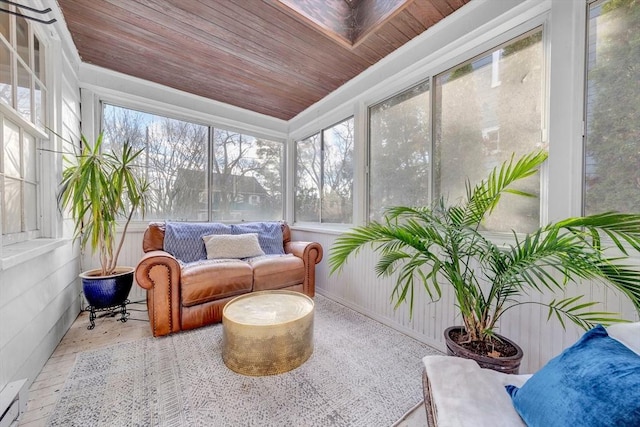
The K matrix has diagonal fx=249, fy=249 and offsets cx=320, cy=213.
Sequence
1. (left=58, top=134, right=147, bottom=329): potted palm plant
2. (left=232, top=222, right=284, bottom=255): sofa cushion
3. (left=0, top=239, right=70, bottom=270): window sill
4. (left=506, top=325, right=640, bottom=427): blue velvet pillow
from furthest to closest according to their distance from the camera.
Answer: (left=232, top=222, right=284, bottom=255): sofa cushion
(left=58, top=134, right=147, bottom=329): potted palm plant
(left=0, top=239, right=70, bottom=270): window sill
(left=506, top=325, right=640, bottom=427): blue velvet pillow

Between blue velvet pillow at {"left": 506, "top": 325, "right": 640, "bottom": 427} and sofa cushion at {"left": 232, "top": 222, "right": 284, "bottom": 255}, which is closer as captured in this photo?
blue velvet pillow at {"left": 506, "top": 325, "right": 640, "bottom": 427}

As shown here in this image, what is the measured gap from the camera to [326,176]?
3.36 metres

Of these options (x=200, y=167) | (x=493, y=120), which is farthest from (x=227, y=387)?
(x=200, y=167)

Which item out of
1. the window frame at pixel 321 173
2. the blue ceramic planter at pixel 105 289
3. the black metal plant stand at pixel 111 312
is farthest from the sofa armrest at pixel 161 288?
the window frame at pixel 321 173

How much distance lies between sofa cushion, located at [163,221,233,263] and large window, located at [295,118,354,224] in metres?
1.43

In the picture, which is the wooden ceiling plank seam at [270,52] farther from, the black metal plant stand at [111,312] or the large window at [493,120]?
the black metal plant stand at [111,312]

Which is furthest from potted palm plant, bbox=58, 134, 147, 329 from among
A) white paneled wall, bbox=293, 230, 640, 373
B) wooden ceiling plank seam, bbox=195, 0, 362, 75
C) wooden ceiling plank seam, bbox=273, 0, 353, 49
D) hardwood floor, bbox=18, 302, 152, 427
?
white paneled wall, bbox=293, 230, 640, 373

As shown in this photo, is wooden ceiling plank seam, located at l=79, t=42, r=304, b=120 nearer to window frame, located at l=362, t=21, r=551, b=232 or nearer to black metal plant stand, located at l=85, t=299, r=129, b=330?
window frame, located at l=362, t=21, r=551, b=232

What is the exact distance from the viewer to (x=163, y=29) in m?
2.03

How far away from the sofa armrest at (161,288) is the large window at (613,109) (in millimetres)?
2793

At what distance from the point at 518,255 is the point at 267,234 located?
2608mm

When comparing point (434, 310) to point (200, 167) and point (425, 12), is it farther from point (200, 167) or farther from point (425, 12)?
point (200, 167)

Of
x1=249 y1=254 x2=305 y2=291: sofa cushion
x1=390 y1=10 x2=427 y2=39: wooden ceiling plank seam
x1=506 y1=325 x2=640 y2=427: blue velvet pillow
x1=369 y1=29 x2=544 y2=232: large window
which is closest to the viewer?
x1=506 y1=325 x2=640 y2=427: blue velvet pillow

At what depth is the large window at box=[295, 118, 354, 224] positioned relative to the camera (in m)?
3.02
